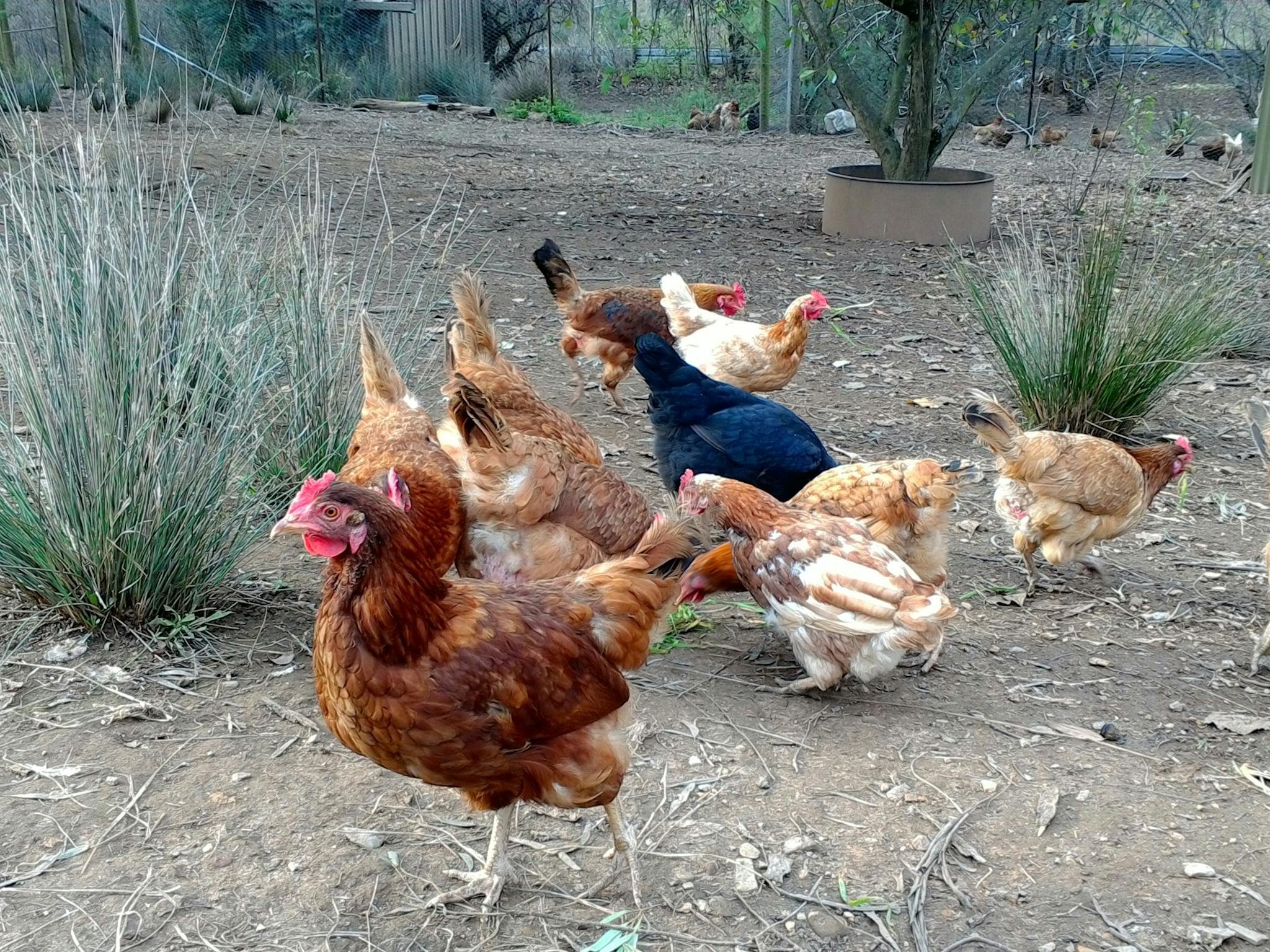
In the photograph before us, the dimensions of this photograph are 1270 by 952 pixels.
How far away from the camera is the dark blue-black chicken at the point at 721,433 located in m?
4.82

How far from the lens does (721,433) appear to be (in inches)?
191

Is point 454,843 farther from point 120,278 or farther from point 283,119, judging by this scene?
point 283,119

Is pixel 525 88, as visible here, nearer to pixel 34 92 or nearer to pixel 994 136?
pixel 994 136

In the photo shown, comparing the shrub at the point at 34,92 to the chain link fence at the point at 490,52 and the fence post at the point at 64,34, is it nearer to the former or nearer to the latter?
the fence post at the point at 64,34

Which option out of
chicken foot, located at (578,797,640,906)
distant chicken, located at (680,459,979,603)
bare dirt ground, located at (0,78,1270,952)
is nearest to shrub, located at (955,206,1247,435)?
bare dirt ground, located at (0,78,1270,952)

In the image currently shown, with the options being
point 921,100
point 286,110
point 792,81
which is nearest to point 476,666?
point 921,100

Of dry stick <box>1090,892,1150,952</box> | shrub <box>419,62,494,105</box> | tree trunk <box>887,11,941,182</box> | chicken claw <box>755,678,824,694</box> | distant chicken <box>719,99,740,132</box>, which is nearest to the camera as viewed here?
dry stick <box>1090,892,1150,952</box>

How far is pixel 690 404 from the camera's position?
16.1ft

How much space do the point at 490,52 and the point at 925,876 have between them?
2211 cm

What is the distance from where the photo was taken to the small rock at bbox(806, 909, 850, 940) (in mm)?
2736

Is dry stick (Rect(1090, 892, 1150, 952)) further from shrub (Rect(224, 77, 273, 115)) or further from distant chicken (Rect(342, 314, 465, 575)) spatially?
→ shrub (Rect(224, 77, 273, 115))

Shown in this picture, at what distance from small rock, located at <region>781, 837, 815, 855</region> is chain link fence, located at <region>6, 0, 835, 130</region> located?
12.4 m

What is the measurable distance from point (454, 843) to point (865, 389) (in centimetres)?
464

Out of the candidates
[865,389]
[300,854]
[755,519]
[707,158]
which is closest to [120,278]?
[300,854]
